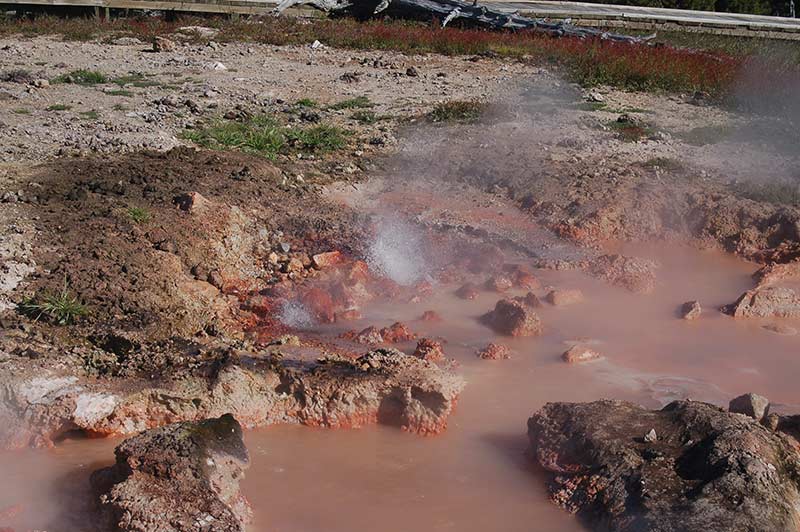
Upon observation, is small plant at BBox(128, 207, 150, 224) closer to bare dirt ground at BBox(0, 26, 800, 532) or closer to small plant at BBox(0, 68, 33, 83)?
bare dirt ground at BBox(0, 26, 800, 532)

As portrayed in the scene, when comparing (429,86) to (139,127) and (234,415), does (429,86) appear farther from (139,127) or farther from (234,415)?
(234,415)

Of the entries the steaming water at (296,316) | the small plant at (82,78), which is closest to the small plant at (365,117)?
the small plant at (82,78)

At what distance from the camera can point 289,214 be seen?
8164 mm

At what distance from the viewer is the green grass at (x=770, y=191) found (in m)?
8.81

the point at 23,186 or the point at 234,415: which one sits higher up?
the point at 23,186

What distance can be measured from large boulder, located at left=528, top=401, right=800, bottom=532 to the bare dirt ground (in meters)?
0.79

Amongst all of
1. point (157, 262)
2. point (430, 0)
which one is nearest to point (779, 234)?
point (157, 262)

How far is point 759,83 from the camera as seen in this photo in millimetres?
12680

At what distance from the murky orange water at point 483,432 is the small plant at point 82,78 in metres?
6.05

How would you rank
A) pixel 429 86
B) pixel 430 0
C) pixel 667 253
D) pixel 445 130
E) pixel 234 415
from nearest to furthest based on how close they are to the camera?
pixel 234 415 < pixel 667 253 < pixel 445 130 < pixel 429 86 < pixel 430 0

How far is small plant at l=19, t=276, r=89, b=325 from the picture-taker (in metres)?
5.92

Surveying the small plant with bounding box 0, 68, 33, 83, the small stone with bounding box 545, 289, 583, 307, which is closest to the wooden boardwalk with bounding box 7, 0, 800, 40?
the small plant with bounding box 0, 68, 33, 83

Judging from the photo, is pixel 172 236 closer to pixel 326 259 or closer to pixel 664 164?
pixel 326 259

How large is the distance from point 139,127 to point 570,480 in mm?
6423
